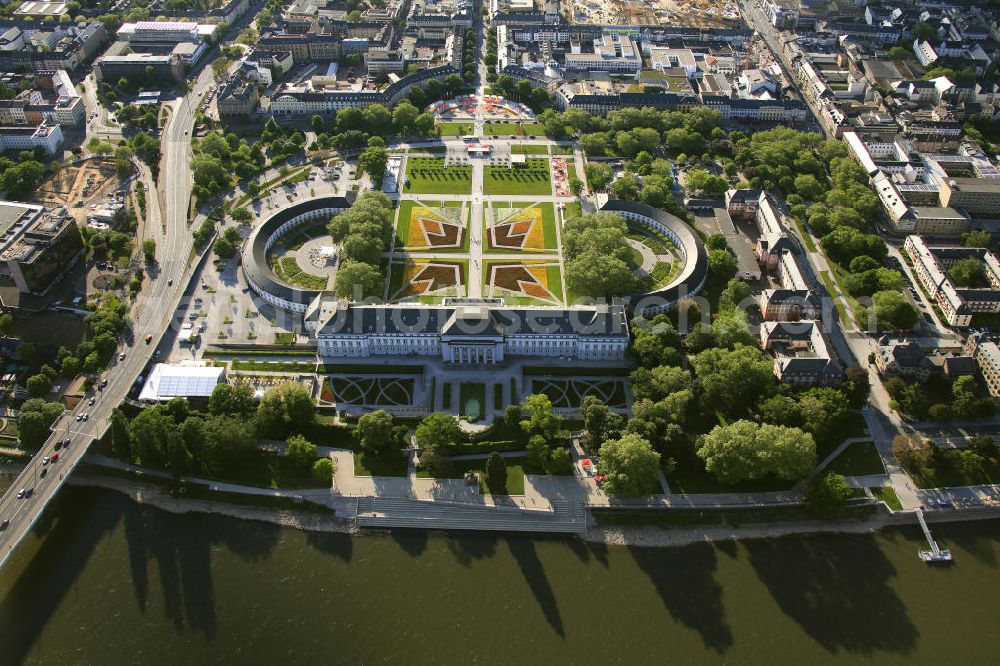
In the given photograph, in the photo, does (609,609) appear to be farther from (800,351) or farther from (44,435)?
(44,435)

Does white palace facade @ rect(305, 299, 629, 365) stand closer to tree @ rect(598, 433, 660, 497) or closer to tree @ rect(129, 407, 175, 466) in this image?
tree @ rect(598, 433, 660, 497)

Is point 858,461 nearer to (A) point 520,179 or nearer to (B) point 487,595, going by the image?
(B) point 487,595

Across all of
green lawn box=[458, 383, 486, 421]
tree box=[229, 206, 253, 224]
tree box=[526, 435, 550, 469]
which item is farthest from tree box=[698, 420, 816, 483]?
tree box=[229, 206, 253, 224]

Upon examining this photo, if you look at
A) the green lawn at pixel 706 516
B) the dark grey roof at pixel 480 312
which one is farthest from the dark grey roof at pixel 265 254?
the green lawn at pixel 706 516

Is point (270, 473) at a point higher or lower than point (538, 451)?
lower

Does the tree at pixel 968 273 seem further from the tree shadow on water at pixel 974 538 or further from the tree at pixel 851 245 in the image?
the tree shadow on water at pixel 974 538

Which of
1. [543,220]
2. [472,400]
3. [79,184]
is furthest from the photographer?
[79,184]


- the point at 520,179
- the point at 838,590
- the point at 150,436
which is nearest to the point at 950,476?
the point at 838,590
